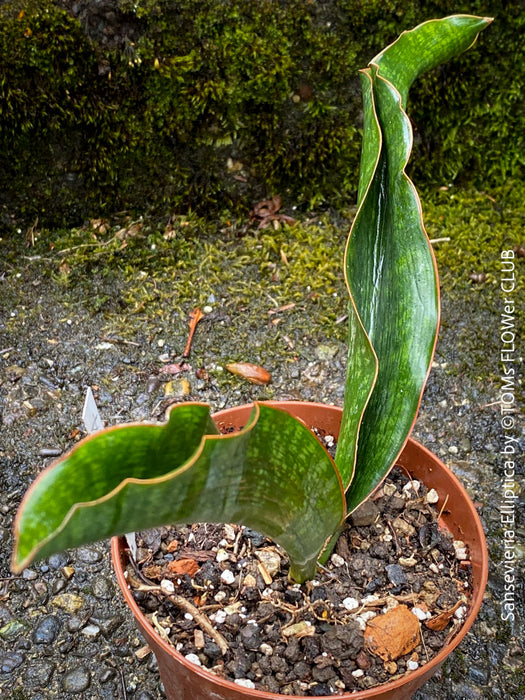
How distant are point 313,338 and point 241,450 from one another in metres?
0.93

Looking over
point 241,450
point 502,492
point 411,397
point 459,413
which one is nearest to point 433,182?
point 459,413

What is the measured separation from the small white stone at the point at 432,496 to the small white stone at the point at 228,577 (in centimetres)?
29

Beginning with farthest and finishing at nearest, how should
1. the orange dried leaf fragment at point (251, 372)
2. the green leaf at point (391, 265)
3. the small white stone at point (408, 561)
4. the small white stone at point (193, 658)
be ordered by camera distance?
the orange dried leaf fragment at point (251, 372) < the small white stone at point (408, 561) < the small white stone at point (193, 658) < the green leaf at point (391, 265)

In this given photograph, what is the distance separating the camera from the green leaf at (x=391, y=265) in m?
0.63

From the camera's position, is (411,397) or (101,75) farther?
(101,75)

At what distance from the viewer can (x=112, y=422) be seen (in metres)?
1.30

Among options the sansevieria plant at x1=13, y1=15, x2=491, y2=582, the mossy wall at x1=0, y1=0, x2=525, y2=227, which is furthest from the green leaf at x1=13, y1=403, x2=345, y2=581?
the mossy wall at x1=0, y1=0, x2=525, y2=227

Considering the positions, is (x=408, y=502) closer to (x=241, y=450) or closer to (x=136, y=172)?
(x=241, y=450)

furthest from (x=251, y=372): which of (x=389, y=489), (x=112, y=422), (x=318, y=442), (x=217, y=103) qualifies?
(x=318, y=442)

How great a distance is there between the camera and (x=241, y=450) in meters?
0.54

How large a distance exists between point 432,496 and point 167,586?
0.38 m

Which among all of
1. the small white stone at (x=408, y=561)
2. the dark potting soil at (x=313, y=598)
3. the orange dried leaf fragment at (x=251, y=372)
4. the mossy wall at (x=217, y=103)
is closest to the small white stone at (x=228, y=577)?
the dark potting soil at (x=313, y=598)

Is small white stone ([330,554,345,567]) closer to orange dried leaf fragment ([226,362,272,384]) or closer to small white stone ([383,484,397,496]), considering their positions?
small white stone ([383,484,397,496])

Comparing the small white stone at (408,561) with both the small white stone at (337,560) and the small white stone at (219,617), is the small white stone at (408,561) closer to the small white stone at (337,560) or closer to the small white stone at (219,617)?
the small white stone at (337,560)
